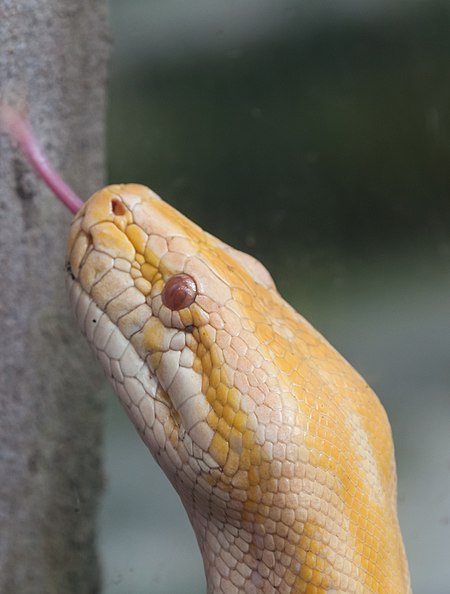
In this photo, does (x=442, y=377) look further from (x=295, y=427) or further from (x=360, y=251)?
(x=295, y=427)

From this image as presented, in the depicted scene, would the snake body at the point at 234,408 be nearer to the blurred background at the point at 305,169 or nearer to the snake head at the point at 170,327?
the snake head at the point at 170,327

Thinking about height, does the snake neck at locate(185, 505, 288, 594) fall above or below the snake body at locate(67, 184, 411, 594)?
below

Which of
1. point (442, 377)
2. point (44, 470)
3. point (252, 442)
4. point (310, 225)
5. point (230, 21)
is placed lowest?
point (442, 377)

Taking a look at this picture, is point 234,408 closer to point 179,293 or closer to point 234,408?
point 234,408

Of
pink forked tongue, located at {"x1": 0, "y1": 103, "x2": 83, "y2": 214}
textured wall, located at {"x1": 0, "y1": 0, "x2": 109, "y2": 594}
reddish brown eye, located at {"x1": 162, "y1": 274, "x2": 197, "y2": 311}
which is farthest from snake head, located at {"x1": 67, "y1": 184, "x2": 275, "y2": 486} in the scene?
textured wall, located at {"x1": 0, "y1": 0, "x2": 109, "y2": 594}

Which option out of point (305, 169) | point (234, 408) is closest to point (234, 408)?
point (234, 408)

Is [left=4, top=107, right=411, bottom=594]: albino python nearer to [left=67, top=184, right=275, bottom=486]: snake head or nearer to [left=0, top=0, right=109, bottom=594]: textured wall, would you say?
[left=67, top=184, right=275, bottom=486]: snake head

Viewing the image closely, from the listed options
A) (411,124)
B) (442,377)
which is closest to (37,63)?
(411,124)

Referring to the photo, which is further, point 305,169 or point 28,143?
point 305,169
